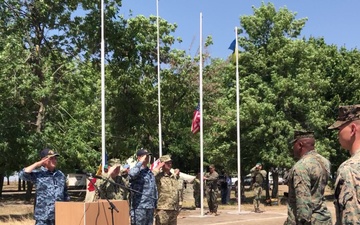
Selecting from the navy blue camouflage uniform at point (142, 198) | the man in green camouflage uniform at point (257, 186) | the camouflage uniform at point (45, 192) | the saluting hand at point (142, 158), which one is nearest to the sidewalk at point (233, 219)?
the man in green camouflage uniform at point (257, 186)

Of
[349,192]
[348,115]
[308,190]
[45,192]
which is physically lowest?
[45,192]

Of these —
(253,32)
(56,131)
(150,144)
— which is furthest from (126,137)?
(253,32)

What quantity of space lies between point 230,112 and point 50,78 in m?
13.0

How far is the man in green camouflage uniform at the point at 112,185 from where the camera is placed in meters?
8.52

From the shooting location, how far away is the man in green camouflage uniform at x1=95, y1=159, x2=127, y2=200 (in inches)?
336

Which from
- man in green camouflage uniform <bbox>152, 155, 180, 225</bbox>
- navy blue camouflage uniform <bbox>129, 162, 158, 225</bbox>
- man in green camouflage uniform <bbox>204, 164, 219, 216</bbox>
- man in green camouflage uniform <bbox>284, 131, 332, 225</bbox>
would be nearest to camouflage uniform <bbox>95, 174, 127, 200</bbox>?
navy blue camouflage uniform <bbox>129, 162, 158, 225</bbox>

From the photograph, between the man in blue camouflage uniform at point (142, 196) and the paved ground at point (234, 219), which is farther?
the paved ground at point (234, 219)

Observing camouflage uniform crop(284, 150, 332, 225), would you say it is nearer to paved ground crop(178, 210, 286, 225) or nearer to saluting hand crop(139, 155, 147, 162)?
saluting hand crop(139, 155, 147, 162)

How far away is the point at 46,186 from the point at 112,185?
213 cm

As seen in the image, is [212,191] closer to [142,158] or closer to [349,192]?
[142,158]

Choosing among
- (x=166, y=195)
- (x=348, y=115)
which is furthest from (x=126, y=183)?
(x=348, y=115)

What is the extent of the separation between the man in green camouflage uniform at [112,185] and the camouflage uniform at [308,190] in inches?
134

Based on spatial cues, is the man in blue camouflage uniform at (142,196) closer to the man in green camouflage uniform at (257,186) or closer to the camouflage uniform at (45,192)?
the camouflage uniform at (45,192)

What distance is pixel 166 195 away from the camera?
9.59 m
